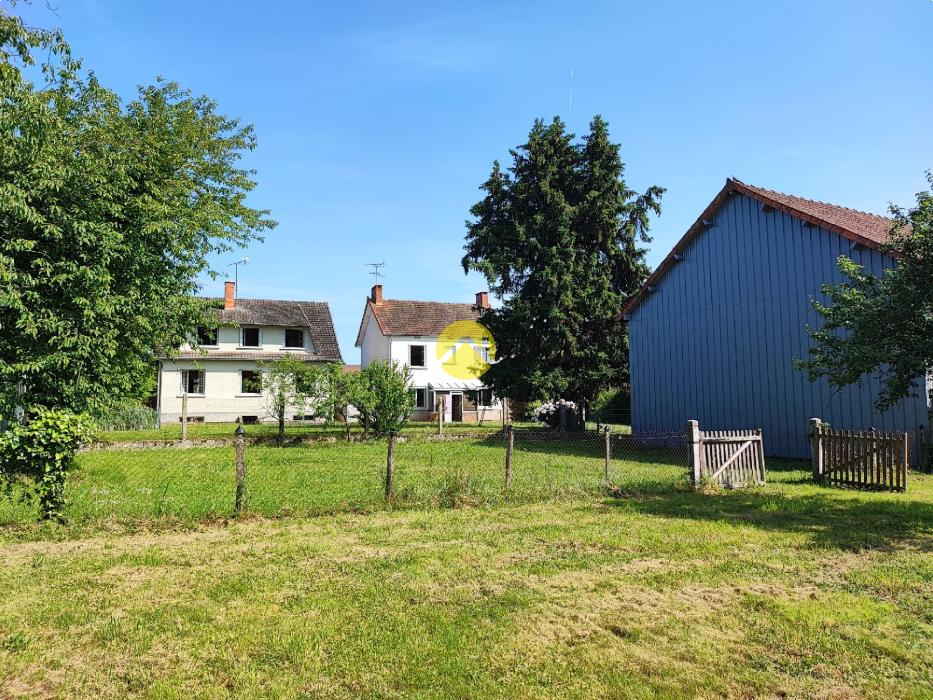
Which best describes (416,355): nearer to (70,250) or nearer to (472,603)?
(70,250)

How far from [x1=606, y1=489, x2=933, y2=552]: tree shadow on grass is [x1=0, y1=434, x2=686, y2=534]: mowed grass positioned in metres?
1.22

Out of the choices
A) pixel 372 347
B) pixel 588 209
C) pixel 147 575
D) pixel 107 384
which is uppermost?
A: pixel 588 209

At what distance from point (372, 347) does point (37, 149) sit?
36613 mm

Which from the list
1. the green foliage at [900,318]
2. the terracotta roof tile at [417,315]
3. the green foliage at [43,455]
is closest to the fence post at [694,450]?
the green foliage at [900,318]

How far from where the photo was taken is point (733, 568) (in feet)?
22.8

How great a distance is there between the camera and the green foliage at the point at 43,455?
8531 mm

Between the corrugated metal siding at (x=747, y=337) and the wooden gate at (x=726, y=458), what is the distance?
16.5 feet

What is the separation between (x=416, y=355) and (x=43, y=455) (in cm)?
3315

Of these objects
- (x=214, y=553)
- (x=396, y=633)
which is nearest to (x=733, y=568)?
(x=396, y=633)

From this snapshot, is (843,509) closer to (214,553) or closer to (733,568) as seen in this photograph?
(733,568)

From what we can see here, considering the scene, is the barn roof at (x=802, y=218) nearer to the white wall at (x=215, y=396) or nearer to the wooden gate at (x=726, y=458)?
the wooden gate at (x=726, y=458)

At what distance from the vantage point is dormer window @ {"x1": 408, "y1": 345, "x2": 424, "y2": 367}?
4147 centimetres

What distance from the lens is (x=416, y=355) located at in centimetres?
4172

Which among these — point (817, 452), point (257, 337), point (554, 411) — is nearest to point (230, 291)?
point (257, 337)
